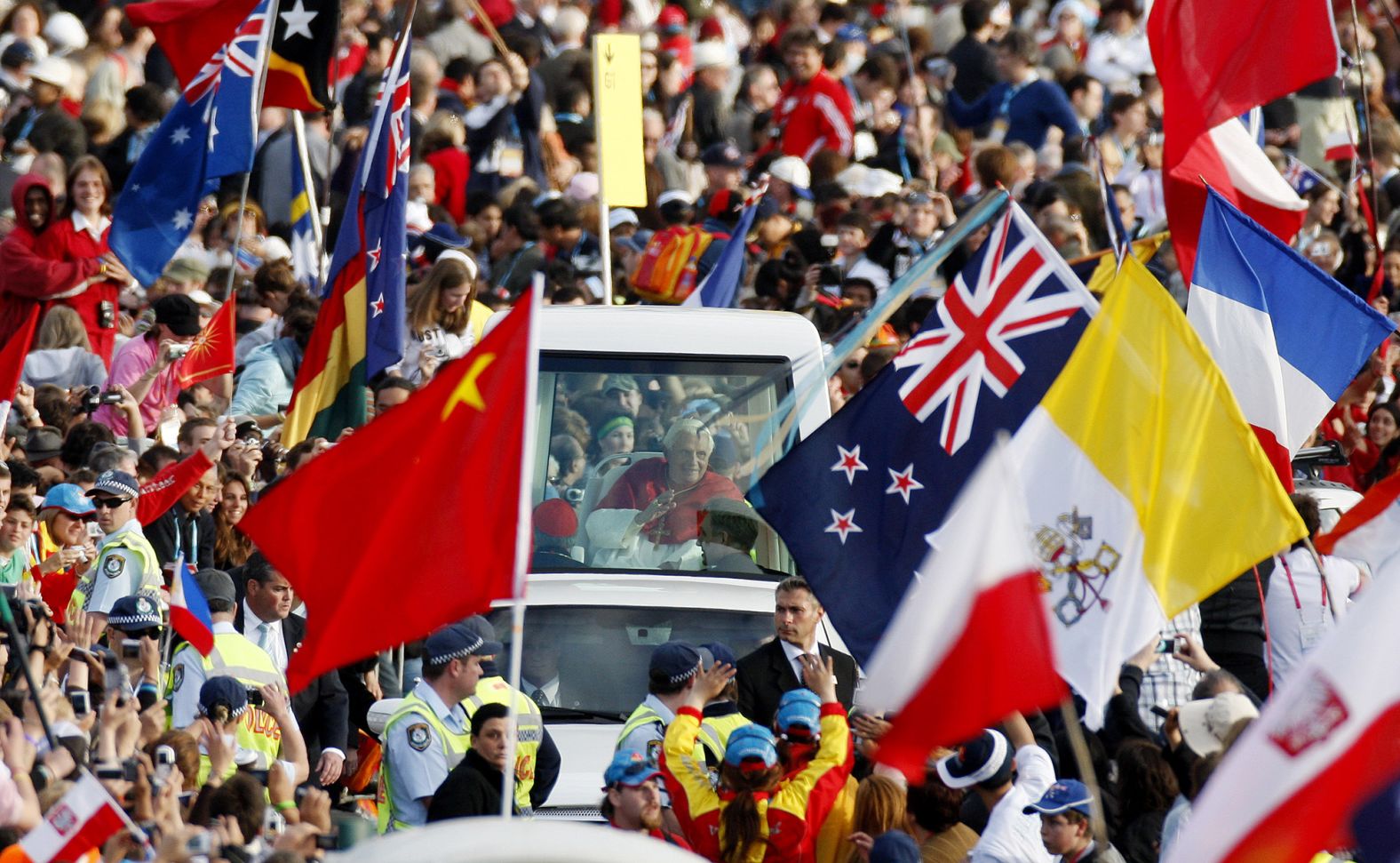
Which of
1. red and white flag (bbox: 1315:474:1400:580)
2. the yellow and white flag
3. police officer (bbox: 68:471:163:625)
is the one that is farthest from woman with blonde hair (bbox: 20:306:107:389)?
the yellow and white flag

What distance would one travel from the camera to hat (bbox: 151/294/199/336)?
45.5 ft

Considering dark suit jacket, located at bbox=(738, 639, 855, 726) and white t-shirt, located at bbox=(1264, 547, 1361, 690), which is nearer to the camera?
dark suit jacket, located at bbox=(738, 639, 855, 726)

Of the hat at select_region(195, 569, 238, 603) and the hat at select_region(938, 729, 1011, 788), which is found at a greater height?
the hat at select_region(195, 569, 238, 603)

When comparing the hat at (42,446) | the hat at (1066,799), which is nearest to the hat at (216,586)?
the hat at (42,446)

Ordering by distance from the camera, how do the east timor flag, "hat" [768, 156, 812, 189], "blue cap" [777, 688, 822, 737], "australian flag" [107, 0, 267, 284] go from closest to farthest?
"blue cap" [777, 688, 822, 737]
"australian flag" [107, 0, 267, 284]
the east timor flag
"hat" [768, 156, 812, 189]

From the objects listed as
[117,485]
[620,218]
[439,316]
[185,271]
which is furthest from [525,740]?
[620,218]

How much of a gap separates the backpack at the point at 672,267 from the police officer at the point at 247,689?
→ 20.3ft

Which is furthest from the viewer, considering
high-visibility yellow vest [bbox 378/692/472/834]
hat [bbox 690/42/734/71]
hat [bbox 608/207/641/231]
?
hat [bbox 690/42/734/71]

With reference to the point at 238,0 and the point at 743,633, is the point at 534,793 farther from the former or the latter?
the point at 238,0

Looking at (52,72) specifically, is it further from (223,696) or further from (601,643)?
(223,696)

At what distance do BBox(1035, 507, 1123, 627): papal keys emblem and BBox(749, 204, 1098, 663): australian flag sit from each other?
34.0 inches

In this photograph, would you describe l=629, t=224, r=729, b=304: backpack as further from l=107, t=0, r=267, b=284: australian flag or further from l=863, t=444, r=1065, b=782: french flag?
l=863, t=444, r=1065, b=782: french flag

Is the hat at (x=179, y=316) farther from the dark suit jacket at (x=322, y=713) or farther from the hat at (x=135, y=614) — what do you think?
the hat at (x=135, y=614)

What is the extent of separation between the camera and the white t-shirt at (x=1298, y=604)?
11.2 m
